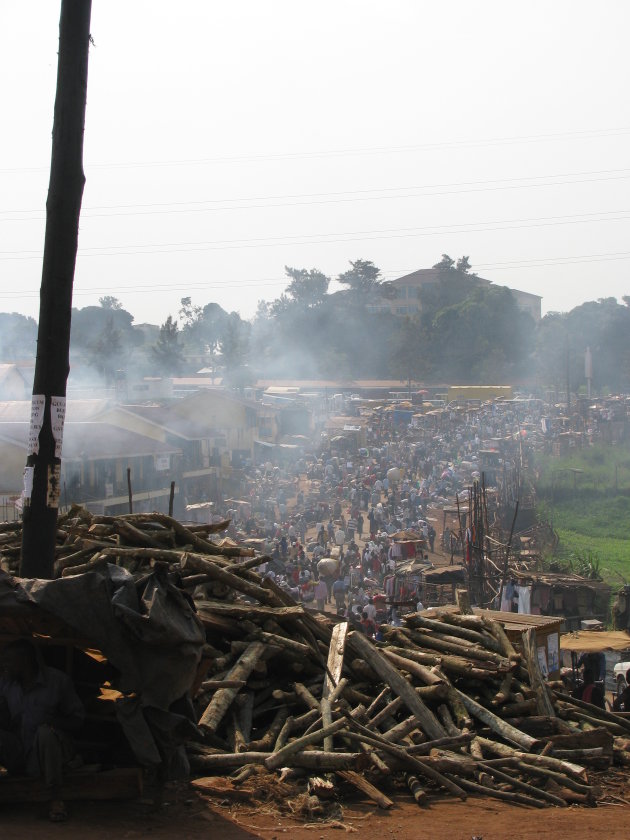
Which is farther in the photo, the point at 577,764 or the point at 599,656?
the point at 599,656

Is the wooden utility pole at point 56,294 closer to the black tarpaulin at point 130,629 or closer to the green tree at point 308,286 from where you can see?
the black tarpaulin at point 130,629

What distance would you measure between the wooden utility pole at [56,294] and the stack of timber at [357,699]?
52 centimetres

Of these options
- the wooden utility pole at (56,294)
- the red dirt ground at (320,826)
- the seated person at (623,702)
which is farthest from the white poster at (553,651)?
the wooden utility pole at (56,294)

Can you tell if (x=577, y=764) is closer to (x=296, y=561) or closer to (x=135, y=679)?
(x=135, y=679)

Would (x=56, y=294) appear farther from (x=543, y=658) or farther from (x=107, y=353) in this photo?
(x=107, y=353)

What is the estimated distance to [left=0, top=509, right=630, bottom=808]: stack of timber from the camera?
6.79 m

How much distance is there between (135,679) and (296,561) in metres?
20.5

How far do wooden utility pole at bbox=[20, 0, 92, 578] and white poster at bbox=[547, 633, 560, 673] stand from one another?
6412 millimetres

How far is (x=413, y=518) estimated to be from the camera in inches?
1367

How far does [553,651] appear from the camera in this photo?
10.8 metres

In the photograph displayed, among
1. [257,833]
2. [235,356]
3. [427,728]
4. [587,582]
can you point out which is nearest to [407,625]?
[427,728]

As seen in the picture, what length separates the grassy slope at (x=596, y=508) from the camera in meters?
35.5

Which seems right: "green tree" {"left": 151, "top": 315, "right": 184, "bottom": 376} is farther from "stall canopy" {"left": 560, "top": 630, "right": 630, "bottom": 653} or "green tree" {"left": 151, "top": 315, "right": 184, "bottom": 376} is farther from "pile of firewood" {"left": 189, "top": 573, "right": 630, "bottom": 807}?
"pile of firewood" {"left": 189, "top": 573, "right": 630, "bottom": 807}

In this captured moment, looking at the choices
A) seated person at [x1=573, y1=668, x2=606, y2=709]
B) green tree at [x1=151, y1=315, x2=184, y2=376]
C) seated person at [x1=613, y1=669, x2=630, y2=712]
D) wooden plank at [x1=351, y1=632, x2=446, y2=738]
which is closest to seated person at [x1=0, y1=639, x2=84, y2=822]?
wooden plank at [x1=351, y1=632, x2=446, y2=738]
